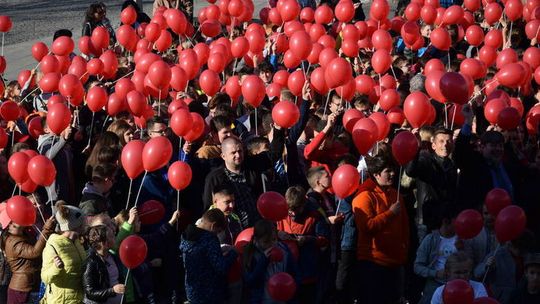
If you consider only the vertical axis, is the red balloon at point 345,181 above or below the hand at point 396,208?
above

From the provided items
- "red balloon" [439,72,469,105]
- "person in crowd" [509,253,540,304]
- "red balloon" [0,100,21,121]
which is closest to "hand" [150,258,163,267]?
"person in crowd" [509,253,540,304]

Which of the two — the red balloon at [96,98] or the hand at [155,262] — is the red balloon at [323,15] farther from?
the hand at [155,262]

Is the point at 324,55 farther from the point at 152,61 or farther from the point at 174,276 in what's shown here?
the point at 174,276

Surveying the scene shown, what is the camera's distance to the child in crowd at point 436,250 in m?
7.65

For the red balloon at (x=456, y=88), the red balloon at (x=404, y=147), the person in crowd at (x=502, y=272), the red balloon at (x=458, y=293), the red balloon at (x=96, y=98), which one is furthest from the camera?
the red balloon at (x=96, y=98)

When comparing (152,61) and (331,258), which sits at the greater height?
(152,61)

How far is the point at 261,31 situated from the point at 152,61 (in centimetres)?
160

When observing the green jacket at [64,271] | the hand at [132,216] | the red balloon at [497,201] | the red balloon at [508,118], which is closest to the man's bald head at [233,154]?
the hand at [132,216]

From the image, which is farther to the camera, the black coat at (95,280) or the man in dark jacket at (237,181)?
the man in dark jacket at (237,181)

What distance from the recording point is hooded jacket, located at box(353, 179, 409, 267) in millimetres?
7977

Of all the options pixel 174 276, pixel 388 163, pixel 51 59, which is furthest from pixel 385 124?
pixel 51 59

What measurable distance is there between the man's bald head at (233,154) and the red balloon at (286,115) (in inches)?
24.6

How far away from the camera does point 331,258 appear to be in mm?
8188

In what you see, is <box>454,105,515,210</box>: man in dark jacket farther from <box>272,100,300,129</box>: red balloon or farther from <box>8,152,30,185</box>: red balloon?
<box>8,152,30,185</box>: red balloon
